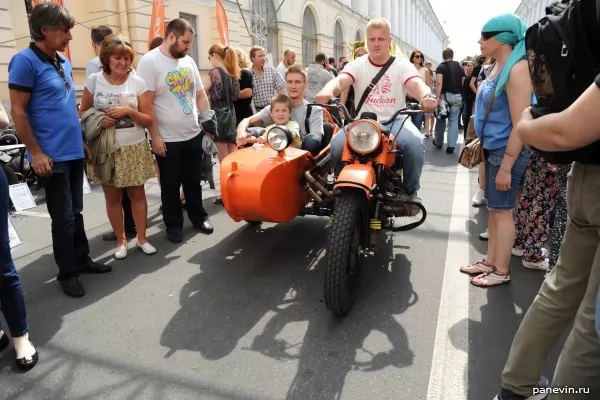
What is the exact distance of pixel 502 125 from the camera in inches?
119

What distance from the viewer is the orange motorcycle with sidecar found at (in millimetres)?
2736

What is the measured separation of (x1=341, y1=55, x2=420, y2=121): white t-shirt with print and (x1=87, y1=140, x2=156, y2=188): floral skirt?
183 centimetres

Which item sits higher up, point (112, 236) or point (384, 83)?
point (384, 83)

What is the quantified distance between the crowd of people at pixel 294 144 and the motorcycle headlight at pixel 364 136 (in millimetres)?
346

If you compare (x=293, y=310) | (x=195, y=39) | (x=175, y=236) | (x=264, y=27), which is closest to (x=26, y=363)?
(x=293, y=310)

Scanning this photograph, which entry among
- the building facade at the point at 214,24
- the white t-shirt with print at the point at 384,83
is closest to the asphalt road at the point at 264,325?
the white t-shirt with print at the point at 384,83

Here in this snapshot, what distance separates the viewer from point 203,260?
3.89 m

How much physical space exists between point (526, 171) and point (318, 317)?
2049 millimetres

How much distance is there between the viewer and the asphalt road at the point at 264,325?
2289 millimetres

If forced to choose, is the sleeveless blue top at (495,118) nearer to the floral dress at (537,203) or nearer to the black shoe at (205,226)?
the floral dress at (537,203)

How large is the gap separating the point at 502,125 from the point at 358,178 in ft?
3.50

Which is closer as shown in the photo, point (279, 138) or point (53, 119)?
point (53, 119)

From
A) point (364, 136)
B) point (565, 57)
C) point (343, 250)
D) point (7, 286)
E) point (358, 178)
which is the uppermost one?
point (565, 57)

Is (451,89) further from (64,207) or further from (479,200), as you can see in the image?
(64,207)
